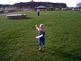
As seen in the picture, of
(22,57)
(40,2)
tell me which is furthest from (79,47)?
(40,2)

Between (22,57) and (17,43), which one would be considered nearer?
(22,57)

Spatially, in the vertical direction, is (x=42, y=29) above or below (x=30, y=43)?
above

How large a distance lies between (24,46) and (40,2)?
132 m

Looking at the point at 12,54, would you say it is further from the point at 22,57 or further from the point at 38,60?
the point at 38,60

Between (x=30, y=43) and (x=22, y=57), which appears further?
(x=30, y=43)

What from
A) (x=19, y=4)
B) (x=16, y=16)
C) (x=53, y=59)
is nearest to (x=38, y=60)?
(x=53, y=59)

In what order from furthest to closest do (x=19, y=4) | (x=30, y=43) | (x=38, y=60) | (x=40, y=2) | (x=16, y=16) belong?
(x=40, y=2) → (x=19, y=4) → (x=16, y=16) → (x=30, y=43) → (x=38, y=60)

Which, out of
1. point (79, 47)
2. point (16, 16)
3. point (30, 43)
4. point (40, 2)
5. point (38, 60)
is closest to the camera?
point (38, 60)

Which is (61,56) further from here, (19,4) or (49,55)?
(19,4)

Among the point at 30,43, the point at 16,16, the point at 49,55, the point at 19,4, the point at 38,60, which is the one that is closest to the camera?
the point at 38,60

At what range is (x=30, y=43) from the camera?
1573 cm

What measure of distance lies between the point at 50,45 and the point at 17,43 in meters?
2.30

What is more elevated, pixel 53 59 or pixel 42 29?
pixel 42 29

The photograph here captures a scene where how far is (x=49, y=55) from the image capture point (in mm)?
12672
